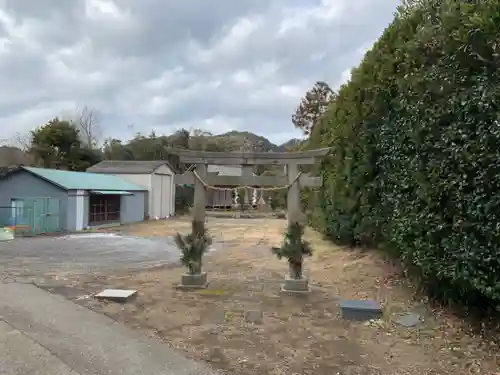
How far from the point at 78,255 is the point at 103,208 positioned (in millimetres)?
13070

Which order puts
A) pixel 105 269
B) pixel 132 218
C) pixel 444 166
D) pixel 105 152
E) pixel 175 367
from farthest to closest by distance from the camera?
pixel 105 152
pixel 132 218
pixel 105 269
pixel 444 166
pixel 175 367

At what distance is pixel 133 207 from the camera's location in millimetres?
27484

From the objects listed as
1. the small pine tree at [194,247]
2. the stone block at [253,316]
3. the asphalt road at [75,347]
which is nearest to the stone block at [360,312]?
the stone block at [253,316]

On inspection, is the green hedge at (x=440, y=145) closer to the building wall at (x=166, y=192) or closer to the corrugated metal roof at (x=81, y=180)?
the corrugated metal roof at (x=81, y=180)

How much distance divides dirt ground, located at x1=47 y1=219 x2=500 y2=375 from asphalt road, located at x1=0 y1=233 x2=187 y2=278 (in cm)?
157

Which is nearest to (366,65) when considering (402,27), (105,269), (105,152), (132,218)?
(402,27)

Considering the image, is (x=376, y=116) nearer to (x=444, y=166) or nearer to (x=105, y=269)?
(x=444, y=166)

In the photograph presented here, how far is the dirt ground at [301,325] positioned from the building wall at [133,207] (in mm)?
18338

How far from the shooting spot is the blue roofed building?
18.9 meters

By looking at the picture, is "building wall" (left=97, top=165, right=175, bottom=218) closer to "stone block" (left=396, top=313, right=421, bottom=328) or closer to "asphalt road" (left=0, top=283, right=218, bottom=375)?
"asphalt road" (left=0, top=283, right=218, bottom=375)

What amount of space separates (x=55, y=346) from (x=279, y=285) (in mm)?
4178

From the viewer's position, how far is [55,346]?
438cm

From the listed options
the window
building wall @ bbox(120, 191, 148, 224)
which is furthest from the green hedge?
building wall @ bbox(120, 191, 148, 224)

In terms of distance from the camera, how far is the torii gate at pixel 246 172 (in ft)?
26.5
